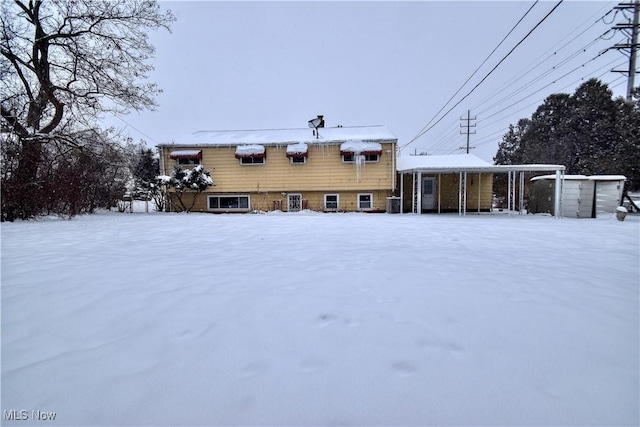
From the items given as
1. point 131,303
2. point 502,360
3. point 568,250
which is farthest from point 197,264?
point 568,250

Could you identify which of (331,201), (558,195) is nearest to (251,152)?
(331,201)

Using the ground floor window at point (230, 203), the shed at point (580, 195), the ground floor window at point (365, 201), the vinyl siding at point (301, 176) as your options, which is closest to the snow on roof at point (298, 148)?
the vinyl siding at point (301, 176)

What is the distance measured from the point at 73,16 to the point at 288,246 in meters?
12.8

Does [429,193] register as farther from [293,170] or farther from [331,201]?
[293,170]

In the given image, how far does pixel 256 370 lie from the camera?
58.5 inches

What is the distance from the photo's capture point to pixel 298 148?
639 inches

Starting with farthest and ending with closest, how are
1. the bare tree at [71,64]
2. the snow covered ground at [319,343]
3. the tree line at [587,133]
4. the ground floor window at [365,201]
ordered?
the tree line at [587,133] < the ground floor window at [365,201] < the bare tree at [71,64] < the snow covered ground at [319,343]

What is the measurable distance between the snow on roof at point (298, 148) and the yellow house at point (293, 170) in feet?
0.18

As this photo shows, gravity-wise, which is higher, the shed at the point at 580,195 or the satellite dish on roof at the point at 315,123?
the satellite dish on roof at the point at 315,123

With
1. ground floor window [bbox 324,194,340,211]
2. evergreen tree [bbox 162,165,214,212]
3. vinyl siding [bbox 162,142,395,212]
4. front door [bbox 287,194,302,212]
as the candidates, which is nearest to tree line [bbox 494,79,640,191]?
vinyl siding [bbox 162,142,395,212]

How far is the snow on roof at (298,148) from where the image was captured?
633 inches

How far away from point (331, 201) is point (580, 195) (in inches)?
449

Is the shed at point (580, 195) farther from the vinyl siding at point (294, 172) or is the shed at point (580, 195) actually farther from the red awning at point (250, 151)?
the red awning at point (250, 151)

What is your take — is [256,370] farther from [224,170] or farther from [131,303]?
[224,170]
